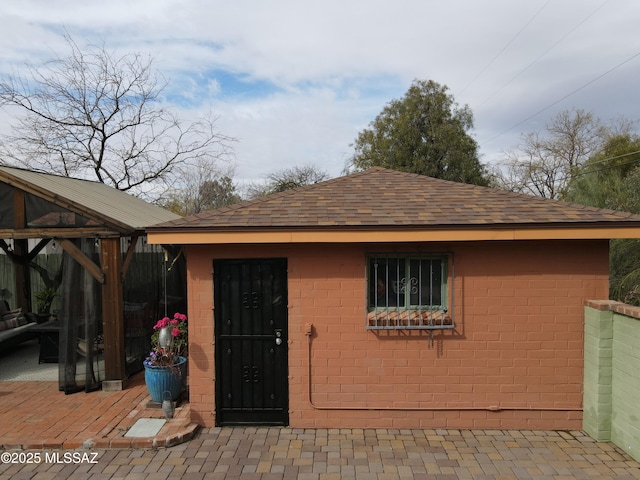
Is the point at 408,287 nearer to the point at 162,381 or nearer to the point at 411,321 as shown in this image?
the point at 411,321

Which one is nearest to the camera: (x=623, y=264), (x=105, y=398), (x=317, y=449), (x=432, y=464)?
(x=432, y=464)

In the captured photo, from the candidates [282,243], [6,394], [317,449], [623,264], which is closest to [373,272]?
[282,243]

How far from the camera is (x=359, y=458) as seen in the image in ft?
14.7

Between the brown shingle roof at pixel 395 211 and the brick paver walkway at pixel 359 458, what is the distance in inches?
95.1

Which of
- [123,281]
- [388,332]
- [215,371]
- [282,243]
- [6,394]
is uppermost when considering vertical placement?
[282,243]

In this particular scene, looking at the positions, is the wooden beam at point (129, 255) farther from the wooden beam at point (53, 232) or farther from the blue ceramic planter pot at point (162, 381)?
the blue ceramic planter pot at point (162, 381)

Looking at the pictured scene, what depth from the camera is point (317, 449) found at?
467 centimetres

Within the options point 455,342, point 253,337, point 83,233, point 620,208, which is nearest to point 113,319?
point 83,233

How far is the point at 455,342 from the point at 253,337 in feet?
7.98

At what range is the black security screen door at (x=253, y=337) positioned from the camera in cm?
522

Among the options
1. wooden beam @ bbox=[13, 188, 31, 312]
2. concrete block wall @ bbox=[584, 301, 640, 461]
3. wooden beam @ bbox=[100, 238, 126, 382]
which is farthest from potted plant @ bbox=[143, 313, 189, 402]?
wooden beam @ bbox=[13, 188, 31, 312]

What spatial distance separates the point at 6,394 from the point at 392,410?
562 centimetres

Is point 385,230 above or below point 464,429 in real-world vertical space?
above

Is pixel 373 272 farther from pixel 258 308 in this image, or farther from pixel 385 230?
pixel 258 308
